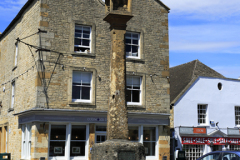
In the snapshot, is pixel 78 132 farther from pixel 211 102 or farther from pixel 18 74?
pixel 211 102

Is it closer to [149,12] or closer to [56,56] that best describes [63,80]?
[56,56]

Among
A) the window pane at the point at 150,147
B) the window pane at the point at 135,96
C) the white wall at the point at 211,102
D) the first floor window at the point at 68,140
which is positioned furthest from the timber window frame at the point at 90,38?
the white wall at the point at 211,102

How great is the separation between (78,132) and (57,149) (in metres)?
1.33

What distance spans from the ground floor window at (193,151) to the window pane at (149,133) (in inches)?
139

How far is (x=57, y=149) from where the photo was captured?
16.2 meters

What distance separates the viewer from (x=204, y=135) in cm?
2141

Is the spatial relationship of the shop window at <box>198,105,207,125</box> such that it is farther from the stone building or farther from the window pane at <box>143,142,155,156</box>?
the window pane at <box>143,142,155,156</box>

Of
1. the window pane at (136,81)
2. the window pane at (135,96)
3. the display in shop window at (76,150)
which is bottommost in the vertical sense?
the display in shop window at (76,150)

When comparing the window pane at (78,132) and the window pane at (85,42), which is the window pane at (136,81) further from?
the window pane at (78,132)

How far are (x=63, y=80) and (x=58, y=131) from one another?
8.19ft

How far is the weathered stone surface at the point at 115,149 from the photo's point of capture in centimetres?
900

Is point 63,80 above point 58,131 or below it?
above

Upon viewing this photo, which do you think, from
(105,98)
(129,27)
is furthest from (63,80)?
(129,27)

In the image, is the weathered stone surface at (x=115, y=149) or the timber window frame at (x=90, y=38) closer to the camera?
the weathered stone surface at (x=115, y=149)
